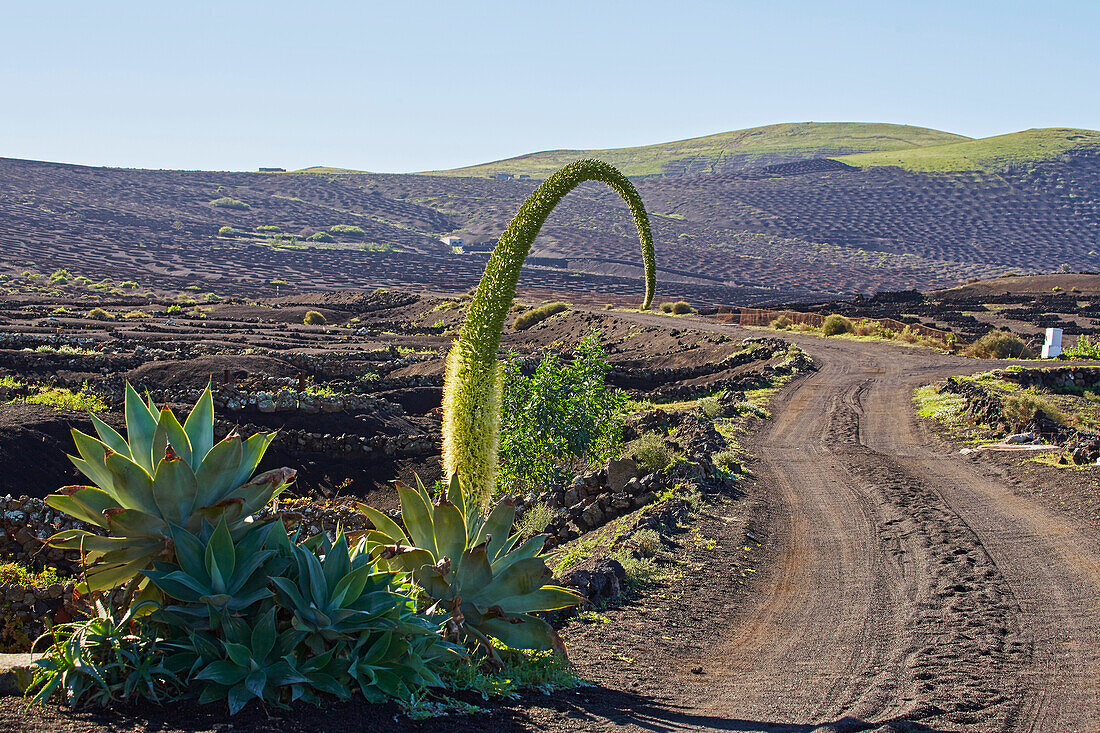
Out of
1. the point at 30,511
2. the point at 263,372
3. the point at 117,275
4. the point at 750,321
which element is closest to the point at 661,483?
the point at 30,511

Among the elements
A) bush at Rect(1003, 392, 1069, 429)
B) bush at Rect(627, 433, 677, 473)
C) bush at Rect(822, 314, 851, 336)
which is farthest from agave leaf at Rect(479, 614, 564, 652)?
bush at Rect(822, 314, 851, 336)

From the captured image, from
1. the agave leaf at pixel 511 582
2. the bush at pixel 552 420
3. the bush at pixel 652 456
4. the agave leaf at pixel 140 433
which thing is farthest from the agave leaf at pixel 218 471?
the bush at pixel 652 456

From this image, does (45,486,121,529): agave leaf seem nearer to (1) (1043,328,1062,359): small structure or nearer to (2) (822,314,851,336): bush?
(1) (1043,328,1062,359): small structure

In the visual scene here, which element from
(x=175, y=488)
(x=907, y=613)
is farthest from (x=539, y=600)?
(x=907, y=613)

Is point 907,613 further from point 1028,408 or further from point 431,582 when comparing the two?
point 1028,408

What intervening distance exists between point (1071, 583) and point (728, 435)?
24.9 ft

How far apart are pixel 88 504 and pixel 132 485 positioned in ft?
0.75

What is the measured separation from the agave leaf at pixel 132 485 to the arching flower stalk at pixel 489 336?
121 centimetres

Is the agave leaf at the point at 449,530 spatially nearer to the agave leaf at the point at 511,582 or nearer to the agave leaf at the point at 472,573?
the agave leaf at the point at 472,573

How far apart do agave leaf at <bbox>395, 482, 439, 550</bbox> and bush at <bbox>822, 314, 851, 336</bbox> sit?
32.9 metres

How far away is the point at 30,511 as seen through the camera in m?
8.69

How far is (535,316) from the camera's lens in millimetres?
44688

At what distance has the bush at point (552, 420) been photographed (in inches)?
457

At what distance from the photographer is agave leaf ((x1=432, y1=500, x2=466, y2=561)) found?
4.00m
